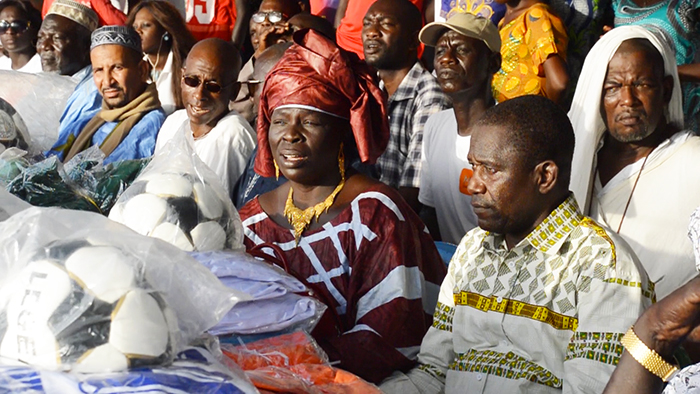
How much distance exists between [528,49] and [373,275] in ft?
6.75

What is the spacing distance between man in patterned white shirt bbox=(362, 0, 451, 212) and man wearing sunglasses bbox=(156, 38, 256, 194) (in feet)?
2.38

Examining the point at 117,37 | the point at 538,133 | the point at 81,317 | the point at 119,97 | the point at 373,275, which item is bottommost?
the point at 119,97

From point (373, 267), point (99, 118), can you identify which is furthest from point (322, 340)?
point (99, 118)

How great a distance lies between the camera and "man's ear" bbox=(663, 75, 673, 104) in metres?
3.26

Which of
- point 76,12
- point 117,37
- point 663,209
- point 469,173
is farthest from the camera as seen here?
point 76,12

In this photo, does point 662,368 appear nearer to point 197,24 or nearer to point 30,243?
point 30,243

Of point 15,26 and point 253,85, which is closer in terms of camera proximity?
point 253,85

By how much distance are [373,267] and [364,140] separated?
461 mm

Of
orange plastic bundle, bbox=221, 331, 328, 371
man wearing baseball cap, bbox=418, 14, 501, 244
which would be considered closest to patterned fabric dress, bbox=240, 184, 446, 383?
orange plastic bundle, bbox=221, 331, 328, 371

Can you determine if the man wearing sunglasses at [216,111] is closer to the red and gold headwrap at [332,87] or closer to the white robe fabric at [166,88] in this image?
the white robe fabric at [166,88]

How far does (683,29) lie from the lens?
13.4 ft

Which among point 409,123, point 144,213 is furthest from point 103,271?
point 409,123

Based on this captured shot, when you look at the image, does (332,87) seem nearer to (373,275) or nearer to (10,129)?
(373,275)

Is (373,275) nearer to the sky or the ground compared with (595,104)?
nearer to the ground
